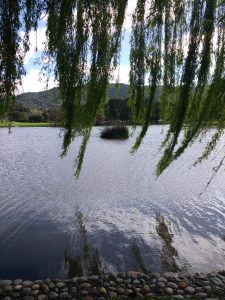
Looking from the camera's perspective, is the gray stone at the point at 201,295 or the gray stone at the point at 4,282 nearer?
the gray stone at the point at 201,295

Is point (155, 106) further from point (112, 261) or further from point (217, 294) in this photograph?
point (112, 261)

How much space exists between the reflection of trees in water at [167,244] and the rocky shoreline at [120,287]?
1152 millimetres

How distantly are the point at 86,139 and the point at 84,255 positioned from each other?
5740 mm

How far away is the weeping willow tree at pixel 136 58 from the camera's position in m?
5.34

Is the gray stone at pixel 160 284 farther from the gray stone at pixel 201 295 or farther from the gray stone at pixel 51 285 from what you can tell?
the gray stone at pixel 51 285

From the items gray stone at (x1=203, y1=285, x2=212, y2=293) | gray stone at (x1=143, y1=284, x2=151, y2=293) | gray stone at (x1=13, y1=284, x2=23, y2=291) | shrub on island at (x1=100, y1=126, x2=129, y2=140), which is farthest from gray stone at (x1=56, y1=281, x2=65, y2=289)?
shrub on island at (x1=100, y1=126, x2=129, y2=140)

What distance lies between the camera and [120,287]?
28.7 feet

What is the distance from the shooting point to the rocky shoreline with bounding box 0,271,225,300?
27.4 ft

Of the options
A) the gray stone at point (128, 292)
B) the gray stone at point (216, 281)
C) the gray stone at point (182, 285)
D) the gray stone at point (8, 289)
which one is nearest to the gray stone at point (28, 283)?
the gray stone at point (8, 289)

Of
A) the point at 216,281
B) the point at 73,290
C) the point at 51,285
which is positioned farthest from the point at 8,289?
the point at 216,281

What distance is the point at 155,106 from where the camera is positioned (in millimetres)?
6770

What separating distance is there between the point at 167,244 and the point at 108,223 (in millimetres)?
2723

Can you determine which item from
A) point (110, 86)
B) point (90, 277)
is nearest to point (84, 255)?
point (90, 277)

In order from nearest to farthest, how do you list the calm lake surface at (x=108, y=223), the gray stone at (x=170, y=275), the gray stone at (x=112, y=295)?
the gray stone at (x=112, y=295)
the gray stone at (x=170, y=275)
the calm lake surface at (x=108, y=223)
